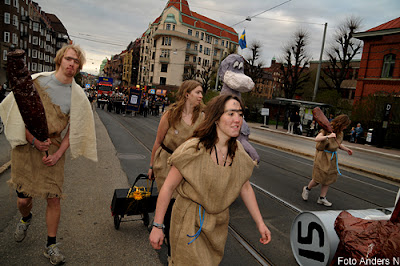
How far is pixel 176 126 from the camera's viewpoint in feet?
10.3

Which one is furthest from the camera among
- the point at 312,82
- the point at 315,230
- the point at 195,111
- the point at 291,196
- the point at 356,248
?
the point at 312,82

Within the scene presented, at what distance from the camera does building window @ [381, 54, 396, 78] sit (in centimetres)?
2472

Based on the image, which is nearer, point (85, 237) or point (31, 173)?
point (31, 173)

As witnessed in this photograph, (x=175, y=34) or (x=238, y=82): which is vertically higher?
(x=175, y=34)

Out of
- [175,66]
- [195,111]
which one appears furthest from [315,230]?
[175,66]

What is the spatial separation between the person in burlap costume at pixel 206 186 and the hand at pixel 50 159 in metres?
1.37

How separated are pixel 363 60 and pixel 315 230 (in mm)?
29247

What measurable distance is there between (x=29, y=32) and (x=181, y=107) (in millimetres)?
66752

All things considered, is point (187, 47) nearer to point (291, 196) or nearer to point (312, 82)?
point (312, 82)

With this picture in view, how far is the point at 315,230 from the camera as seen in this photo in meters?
3.02

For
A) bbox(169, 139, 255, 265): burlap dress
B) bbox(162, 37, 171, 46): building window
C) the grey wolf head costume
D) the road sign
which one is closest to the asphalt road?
the road sign

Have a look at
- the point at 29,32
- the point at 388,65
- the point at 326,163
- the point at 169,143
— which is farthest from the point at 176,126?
the point at 29,32

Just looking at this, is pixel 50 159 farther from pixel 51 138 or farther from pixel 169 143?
pixel 169 143

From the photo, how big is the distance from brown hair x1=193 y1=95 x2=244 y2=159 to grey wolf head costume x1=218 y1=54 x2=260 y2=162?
257 centimetres
